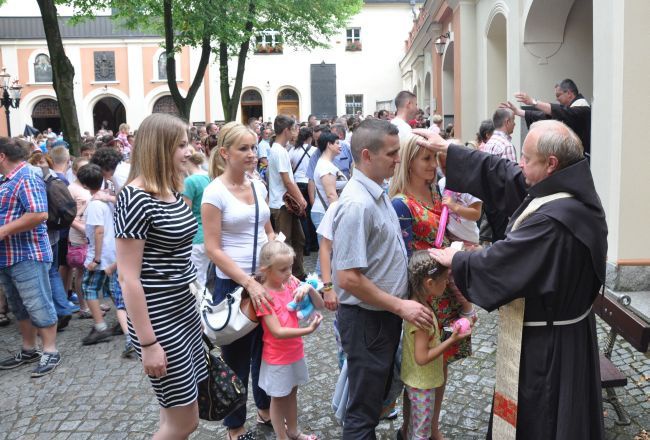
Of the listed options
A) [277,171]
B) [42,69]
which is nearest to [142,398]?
[277,171]

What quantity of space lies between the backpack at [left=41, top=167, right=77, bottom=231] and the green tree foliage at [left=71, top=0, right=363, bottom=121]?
30.6ft

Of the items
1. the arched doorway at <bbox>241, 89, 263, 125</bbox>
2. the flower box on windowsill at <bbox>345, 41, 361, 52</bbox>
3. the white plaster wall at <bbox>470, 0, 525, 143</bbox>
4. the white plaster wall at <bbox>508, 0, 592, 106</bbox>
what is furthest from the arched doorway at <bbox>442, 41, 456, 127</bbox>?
the arched doorway at <bbox>241, 89, 263, 125</bbox>

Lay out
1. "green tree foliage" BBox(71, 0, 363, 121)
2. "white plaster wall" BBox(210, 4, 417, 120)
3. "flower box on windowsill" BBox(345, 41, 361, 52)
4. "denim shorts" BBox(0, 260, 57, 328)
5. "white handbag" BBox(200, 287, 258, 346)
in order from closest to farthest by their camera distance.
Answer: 1. "white handbag" BBox(200, 287, 258, 346)
2. "denim shorts" BBox(0, 260, 57, 328)
3. "green tree foliage" BBox(71, 0, 363, 121)
4. "white plaster wall" BBox(210, 4, 417, 120)
5. "flower box on windowsill" BBox(345, 41, 361, 52)

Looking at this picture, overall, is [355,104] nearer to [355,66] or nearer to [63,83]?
[355,66]

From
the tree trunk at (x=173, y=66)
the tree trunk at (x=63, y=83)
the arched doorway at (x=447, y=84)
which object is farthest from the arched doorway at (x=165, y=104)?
the tree trunk at (x=63, y=83)

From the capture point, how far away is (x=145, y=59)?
1400 inches

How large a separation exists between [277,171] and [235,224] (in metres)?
3.86

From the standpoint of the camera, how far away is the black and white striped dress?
8.87 ft

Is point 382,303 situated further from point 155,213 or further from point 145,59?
point 145,59

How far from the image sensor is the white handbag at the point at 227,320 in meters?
3.42

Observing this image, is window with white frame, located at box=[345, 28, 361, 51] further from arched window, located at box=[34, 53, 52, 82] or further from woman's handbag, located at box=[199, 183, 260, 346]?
woman's handbag, located at box=[199, 183, 260, 346]

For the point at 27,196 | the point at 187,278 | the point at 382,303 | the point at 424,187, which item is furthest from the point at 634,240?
the point at 27,196

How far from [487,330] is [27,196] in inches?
167

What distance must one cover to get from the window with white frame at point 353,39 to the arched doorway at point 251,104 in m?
6.06
